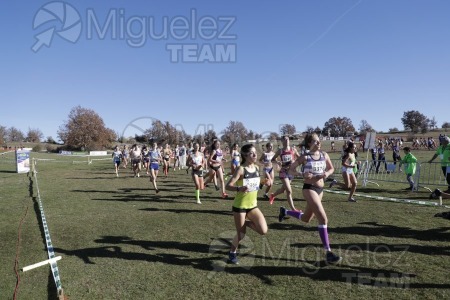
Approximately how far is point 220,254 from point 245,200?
1301mm

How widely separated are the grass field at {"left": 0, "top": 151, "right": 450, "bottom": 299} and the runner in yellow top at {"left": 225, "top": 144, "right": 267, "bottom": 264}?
1.97 feet

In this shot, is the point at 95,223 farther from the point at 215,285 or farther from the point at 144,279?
the point at 215,285

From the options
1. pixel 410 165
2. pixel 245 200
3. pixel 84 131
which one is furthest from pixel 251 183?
pixel 84 131

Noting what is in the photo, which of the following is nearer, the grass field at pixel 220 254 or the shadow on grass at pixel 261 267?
the grass field at pixel 220 254

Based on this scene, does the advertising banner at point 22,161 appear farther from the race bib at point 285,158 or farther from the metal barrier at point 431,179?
the metal barrier at point 431,179

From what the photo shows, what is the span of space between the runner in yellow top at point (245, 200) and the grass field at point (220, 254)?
0.60 meters

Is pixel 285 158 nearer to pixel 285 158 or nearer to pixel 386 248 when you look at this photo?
pixel 285 158

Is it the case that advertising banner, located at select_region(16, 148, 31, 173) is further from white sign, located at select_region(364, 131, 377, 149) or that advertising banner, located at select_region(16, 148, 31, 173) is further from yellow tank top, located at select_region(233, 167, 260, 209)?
yellow tank top, located at select_region(233, 167, 260, 209)

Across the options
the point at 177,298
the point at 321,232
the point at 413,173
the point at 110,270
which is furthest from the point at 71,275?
the point at 413,173

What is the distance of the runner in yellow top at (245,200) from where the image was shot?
5.42 m

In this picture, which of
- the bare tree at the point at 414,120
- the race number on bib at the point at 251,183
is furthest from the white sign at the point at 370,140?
the bare tree at the point at 414,120

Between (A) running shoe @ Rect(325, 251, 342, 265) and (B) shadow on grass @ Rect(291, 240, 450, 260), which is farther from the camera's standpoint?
(B) shadow on grass @ Rect(291, 240, 450, 260)

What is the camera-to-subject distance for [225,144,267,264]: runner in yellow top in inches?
213

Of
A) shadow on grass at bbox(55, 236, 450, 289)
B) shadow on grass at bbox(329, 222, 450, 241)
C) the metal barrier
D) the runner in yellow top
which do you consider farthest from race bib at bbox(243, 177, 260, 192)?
the metal barrier
